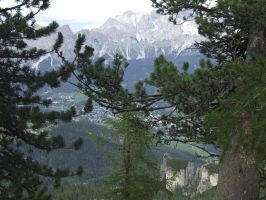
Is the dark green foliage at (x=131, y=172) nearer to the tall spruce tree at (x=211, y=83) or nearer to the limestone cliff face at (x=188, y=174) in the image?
the tall spruce tree at (x=211, y=83)

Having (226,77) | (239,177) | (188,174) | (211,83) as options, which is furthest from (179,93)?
(188,174)

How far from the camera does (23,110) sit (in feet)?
52.7

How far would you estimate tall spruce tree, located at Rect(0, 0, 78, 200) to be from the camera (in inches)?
634

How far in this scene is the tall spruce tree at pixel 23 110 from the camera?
634 inches

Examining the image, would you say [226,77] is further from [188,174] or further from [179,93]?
[188,174]

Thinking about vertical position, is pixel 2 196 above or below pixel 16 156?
below

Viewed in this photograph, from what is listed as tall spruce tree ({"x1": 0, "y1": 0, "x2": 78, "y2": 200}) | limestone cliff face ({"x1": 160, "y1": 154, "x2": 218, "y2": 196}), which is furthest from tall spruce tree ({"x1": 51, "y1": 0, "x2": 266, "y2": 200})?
limestone cliff face ({"x1": 160, "y1": 154, "x2": 218, "y2": 196})

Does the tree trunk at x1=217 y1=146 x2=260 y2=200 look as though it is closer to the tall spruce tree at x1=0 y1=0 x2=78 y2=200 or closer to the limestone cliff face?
the tall spruce tree at x1=0 y1=0 x2=78 y2=200

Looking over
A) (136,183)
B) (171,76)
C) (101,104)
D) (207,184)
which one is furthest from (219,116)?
(207,184)

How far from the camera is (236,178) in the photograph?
9844mm

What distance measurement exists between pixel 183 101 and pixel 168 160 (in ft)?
564

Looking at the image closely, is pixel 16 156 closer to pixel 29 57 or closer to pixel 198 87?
pixel 29 57

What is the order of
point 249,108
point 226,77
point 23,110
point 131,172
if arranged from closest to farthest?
point 249,108 → point 226,77 → point 23,110 → point 131,172

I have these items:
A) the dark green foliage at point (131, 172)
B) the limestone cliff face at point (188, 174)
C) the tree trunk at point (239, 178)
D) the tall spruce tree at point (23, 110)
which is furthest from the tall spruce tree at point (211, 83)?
the limestone cliff face at point (188, 174)
